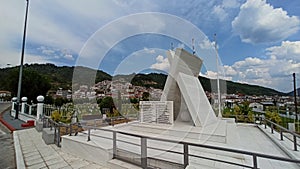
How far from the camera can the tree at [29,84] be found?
19125mm

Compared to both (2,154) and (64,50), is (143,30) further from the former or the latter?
(2,154)

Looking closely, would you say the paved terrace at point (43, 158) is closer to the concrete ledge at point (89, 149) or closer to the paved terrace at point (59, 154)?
the paved terrace at point (59, 154)

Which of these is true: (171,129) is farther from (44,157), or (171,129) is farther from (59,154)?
(44,157)

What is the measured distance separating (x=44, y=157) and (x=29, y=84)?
18.3 metres

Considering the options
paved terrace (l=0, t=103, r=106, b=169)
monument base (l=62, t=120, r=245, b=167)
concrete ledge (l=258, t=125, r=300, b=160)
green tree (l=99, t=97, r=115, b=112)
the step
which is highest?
green tree (l=99, t=97, r=115, b=112)

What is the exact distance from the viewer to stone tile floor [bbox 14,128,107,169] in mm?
4281

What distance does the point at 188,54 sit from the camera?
298 inches

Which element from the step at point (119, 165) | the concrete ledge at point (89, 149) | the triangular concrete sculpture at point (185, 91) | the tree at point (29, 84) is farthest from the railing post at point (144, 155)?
the tree at point (29, 84)

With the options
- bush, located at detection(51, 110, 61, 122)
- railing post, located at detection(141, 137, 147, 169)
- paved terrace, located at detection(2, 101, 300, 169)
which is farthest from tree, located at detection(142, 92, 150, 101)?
railing post, located at detection(141, 137, 147, 169)

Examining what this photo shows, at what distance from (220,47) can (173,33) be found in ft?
25.3

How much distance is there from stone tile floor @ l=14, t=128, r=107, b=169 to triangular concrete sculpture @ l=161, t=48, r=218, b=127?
3.79 meters

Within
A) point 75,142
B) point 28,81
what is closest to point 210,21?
point 75,142

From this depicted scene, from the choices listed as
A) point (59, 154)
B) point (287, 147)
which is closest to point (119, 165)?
point (59, 154)

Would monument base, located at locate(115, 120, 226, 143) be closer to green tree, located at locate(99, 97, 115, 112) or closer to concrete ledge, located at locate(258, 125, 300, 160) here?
concrete ledge, located at locate(258, 125, 300, 160)
